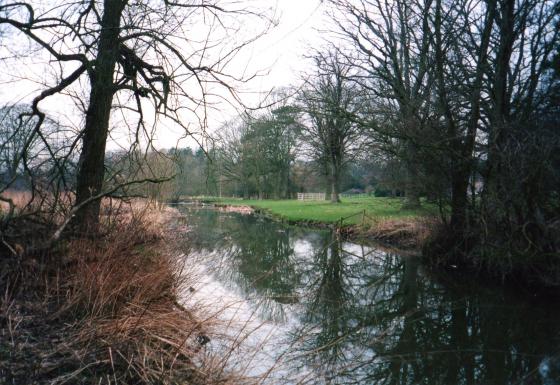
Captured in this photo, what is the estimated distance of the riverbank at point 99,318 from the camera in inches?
132

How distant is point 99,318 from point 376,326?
4.01 metres

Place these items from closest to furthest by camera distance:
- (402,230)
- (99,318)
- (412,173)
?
(99,318) → (412,173) → (402,230)

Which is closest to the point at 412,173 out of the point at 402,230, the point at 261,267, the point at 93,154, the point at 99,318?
the point at 402,230

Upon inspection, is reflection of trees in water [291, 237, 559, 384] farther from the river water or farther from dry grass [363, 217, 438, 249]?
dry grass [363, 217, 438, 249]

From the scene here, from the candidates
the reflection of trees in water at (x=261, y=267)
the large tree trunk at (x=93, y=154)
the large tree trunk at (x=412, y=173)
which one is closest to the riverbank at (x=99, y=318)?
the large tree trunk at (x=93, y=154)

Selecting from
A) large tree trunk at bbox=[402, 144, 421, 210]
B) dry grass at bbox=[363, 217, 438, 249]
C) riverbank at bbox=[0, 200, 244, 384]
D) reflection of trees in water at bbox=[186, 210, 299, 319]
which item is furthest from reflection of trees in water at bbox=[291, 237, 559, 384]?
dry grass at bbox=[363, 217, 438, 249]

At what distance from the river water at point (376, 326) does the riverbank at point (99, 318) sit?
1.69ft

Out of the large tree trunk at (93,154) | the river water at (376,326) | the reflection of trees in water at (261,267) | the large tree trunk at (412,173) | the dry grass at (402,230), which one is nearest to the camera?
the river water at (376,326)

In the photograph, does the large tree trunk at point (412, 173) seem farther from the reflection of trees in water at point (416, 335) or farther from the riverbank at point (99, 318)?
the riverbank at point (99, 318)

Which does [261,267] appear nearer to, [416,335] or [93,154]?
[416,335]

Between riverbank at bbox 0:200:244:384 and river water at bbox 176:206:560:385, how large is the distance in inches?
20.3

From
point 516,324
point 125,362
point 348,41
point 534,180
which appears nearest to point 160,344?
point 125,362

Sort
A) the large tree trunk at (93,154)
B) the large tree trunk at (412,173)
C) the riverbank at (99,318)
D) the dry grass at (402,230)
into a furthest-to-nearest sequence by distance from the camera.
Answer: the dry grass at (402,230), the large tree trunk at (412,173), the large tree trunk at (93,154), the riverbank at (99,318)

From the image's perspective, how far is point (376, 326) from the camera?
→ 6.45 meters
